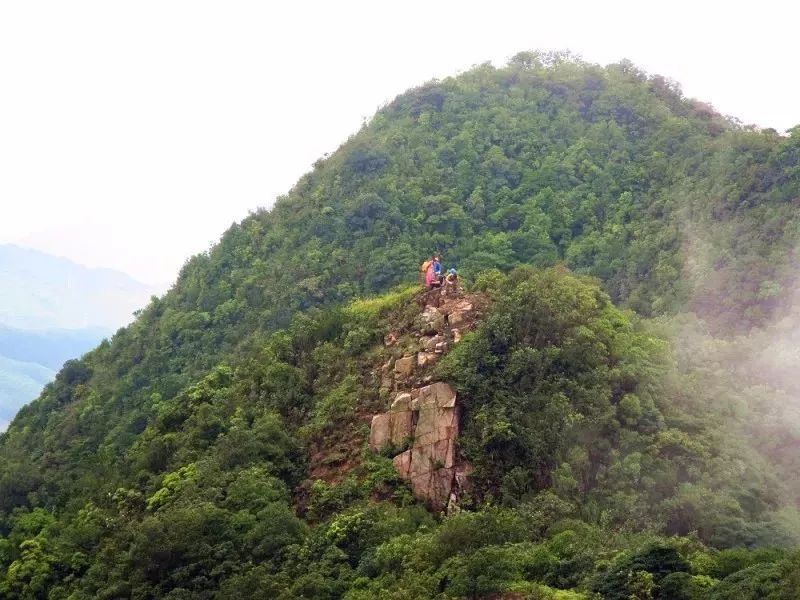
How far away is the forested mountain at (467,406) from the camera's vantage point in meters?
22.6

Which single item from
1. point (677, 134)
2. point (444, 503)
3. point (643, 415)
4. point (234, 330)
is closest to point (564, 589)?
point (444, 503)

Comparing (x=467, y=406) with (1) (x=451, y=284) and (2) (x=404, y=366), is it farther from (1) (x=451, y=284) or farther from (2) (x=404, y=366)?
(1) (x=451, y=284)

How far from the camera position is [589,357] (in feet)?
90.4

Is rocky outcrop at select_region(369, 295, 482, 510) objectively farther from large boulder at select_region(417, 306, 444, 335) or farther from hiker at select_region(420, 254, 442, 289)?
hiker at select_region(420, 254, 442, 289)

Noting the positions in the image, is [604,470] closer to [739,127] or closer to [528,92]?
[739,127]

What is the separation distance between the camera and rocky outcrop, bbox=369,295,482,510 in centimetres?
2564

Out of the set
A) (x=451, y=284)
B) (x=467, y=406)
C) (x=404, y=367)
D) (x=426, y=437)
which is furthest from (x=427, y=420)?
(x=451, y=284)

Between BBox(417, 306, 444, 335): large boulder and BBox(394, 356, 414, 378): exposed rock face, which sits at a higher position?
BBox(417, 306, 444, 335): large boulder

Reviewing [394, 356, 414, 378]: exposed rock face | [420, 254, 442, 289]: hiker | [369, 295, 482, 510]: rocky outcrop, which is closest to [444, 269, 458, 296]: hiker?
[420, 254, 442, 289]: hiker

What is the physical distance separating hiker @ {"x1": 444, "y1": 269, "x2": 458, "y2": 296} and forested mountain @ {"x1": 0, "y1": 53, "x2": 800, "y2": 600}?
775 mm

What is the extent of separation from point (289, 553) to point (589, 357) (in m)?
9.70

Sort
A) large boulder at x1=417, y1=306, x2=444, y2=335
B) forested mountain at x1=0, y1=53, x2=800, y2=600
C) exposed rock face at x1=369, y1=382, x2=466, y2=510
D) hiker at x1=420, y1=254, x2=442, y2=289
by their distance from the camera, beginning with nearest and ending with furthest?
forested mountain at x1=0, y1=53, x2=800, y2=600 < exposed rock face at x1=369, y1=382, x2=466, y2=510 < large boulder at x1=417, y1=306, x2=444, y2=335 < hiker at x1=420, y1=254, x2=442, y2=289

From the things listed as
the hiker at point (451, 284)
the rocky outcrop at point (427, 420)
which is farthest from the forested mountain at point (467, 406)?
the hiker at point (451, 284)

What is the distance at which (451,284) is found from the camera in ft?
102
